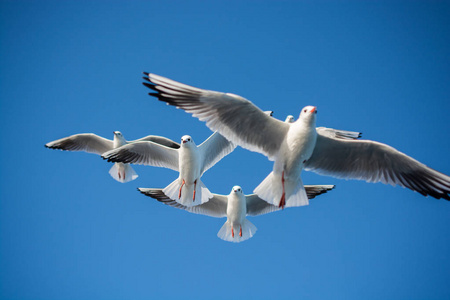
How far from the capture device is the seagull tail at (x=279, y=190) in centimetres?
568

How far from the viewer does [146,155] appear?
816 cm

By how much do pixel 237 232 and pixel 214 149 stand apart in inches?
A: 60.0

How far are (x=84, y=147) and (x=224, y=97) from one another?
17.5ft

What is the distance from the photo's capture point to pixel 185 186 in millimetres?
7520

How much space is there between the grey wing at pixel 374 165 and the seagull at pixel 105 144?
414 cm

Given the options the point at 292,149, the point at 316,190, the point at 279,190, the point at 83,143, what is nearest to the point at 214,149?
the point at 316,190

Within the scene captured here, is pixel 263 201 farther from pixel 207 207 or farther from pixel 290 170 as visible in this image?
pixel 290 170

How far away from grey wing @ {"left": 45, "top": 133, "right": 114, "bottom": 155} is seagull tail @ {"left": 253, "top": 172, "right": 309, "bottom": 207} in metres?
4.79

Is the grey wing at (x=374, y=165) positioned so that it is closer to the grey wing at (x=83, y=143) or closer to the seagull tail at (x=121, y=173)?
the seagull tail at (x=121, y=173)

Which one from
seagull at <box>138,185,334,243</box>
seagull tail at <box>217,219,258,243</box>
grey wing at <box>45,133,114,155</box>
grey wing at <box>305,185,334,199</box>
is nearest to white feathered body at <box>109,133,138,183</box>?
grey wing at <box>45,133,114,155</box>

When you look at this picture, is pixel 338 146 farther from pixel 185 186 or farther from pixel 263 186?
pixel 185 186

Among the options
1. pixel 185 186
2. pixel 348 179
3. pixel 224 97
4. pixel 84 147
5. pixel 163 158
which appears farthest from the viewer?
pixel 84 147

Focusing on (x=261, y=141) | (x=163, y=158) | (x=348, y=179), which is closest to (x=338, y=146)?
(x=348, y=179)

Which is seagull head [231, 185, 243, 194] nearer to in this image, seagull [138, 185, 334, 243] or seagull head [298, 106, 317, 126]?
seagull [138, 185, 334, 243]
